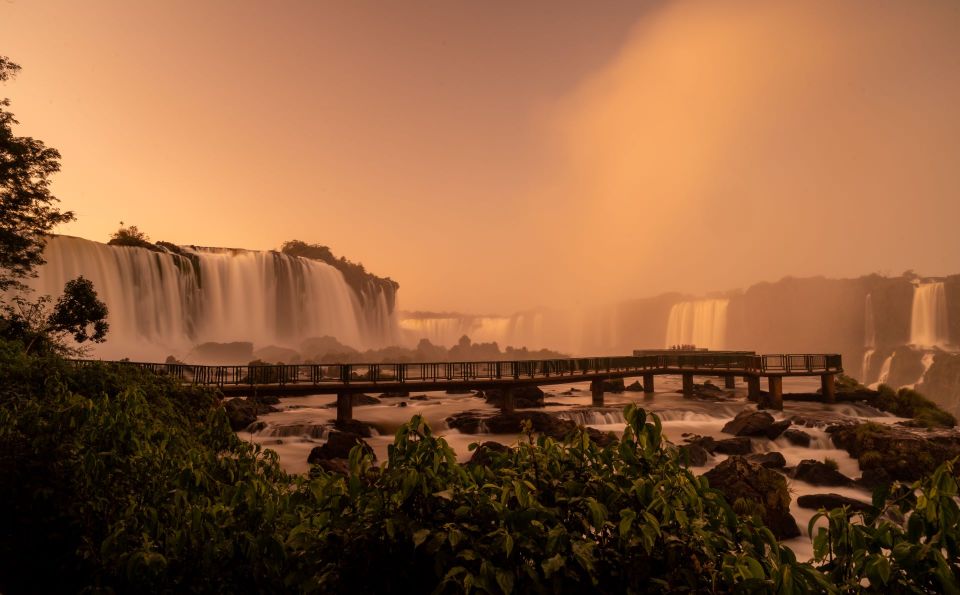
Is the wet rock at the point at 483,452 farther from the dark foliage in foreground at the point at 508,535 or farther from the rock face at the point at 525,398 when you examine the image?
the rock face at the point at 525,398

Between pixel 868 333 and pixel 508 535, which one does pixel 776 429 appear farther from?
pixel 868 333

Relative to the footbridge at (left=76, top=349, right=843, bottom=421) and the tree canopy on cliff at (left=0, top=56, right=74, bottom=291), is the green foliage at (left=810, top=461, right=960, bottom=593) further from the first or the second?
the tree canopy on cliff at (left=0, top=56, right=74, bottom=291)

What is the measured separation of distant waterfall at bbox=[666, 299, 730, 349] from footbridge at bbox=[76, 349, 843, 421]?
54.4 metres

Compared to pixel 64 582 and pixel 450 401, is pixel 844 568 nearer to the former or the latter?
pixel 64 582

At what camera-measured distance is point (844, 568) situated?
2.22 m

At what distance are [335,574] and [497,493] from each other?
1.02 meters

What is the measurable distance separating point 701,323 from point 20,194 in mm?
102140

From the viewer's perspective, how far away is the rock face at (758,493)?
1319cm

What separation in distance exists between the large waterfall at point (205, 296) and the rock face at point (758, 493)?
5463 centimetres

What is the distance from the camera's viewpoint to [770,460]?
64.8 ft

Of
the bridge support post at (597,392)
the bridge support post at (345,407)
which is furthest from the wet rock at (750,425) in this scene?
the bridge support post at (345,407)

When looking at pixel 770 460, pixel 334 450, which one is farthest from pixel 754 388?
pixel 334 450

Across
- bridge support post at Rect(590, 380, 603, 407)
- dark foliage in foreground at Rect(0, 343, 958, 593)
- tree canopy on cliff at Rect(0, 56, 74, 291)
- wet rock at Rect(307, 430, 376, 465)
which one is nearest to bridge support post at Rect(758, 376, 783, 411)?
bridge support post at Rect(590, 380, 603, 407)

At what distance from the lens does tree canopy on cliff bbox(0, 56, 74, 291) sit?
82.3ft
